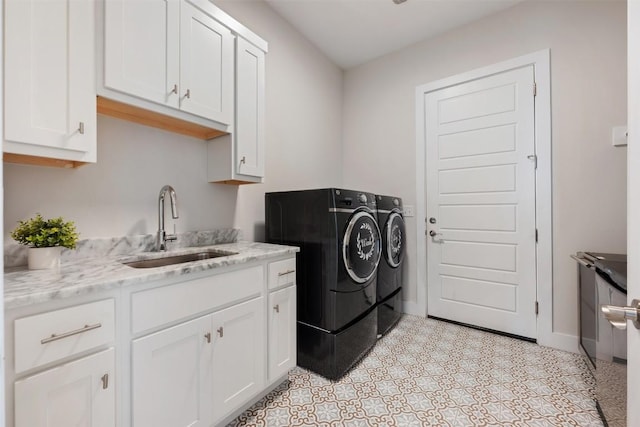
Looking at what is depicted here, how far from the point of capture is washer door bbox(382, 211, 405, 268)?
2574mm

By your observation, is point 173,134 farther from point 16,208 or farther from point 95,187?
point 16,208

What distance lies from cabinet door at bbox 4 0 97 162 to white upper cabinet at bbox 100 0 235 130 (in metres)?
0.09

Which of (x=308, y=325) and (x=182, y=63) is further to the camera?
(x=308, y=325)

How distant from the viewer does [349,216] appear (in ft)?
6.53

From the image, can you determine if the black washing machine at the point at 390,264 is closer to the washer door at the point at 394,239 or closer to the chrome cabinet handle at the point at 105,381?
the washer door at the point at 394,239

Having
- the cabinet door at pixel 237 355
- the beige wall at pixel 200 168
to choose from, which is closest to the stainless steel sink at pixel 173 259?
→ the beige wall at pixel 200 168

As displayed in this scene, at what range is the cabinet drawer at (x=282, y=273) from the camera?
171 cm

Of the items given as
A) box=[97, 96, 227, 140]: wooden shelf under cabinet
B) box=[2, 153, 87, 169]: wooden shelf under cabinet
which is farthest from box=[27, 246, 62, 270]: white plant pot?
box=[97, 96, 227, 140]: wooden shelf under cabinet

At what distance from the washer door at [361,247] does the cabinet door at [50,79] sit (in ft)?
4.65

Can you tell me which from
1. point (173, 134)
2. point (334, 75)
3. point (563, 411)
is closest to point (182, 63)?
point (173, 134)

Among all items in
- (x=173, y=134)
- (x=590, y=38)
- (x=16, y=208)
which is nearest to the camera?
(x=16, y=208)

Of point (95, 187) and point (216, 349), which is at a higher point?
point (95, 187)

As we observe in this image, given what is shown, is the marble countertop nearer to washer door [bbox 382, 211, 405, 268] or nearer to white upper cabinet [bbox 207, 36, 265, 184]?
white upper cabinet [bbox 207, 36, 265, 184]

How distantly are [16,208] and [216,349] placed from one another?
3.49 ft
